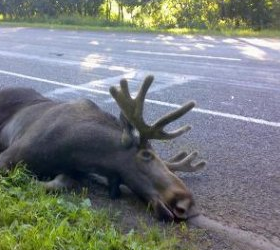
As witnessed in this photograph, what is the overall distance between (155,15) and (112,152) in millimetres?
20994

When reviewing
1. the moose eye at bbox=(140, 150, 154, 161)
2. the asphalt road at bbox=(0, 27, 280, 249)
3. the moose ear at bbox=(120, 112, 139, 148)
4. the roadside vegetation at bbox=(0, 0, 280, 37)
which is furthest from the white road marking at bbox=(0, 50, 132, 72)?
the roadside vegetation at bbox=(0, 0, 280, 37)

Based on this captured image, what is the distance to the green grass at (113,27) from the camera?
19163mm

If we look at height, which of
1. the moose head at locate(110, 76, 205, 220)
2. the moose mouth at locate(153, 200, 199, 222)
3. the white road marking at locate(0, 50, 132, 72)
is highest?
the moose head at locate(110, 76, 205, 220)

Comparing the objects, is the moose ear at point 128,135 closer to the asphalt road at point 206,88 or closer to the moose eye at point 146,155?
the moose eye at point 146,155

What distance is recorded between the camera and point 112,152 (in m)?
4.40

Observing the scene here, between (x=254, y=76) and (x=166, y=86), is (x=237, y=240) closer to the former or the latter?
(x=166, y=86)

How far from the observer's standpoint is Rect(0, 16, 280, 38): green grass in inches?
754

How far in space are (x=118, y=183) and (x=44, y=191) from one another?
1.85 ft

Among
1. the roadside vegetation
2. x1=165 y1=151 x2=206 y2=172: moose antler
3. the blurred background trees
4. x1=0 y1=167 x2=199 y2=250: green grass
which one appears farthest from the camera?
the blurred background trees

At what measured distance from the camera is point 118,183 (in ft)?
14.7

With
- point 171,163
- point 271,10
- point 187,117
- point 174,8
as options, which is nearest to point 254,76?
point 187,117

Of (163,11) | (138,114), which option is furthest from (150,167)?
(163,11)

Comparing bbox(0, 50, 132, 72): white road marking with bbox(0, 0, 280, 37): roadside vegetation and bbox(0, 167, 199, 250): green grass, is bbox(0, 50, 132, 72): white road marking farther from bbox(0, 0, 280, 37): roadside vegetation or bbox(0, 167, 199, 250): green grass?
bbox(0, 0, 280, 37): roadside vegetation

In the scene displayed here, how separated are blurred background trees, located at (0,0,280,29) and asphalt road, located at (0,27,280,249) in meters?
4.29
